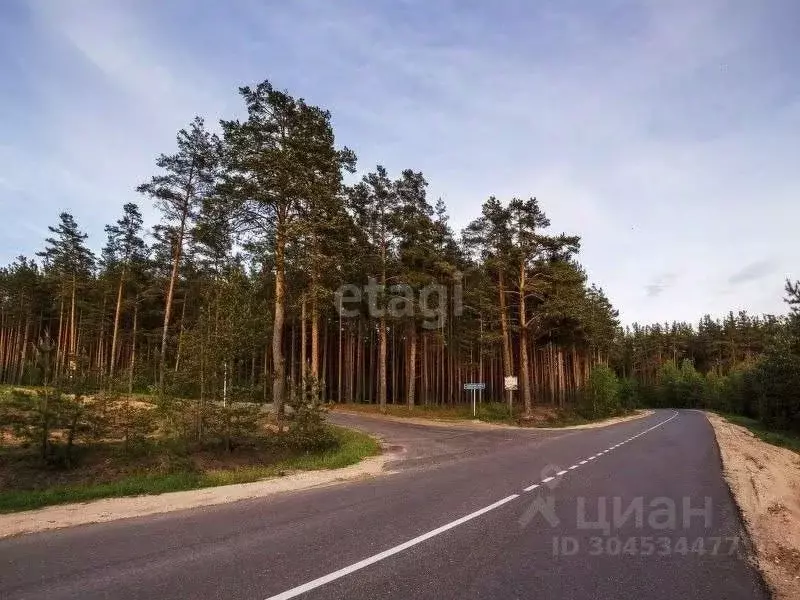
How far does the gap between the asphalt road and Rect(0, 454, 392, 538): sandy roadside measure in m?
0.61

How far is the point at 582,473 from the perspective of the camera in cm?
1366

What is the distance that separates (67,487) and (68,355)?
3387mm

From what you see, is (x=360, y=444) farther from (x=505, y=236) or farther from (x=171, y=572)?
(x=505, y=236)

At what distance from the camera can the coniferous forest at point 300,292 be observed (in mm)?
15195

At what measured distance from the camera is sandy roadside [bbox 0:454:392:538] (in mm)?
8151

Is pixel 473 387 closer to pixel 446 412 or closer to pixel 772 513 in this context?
pixel 446 412

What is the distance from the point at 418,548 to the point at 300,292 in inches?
1131

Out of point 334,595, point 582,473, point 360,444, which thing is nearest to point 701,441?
point 582,473

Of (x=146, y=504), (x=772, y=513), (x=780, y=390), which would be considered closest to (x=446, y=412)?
(x=780, y=390)

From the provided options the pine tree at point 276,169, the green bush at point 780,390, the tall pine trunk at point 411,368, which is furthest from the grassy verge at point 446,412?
the green bush at point 780,390

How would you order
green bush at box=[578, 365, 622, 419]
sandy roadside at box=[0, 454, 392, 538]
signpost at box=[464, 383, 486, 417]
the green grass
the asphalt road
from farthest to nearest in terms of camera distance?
1. green bush at box=[578, 365, 622, 419]
2. signpost at box=[464, 383, 486, 417]
3. the green grass
4. sandy roadside at box=[0, 454, 392, 538]
5. the asphalt road

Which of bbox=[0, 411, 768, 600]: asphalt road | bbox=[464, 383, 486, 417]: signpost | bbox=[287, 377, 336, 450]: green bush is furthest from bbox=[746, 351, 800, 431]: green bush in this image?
bbox=[287, 377, 336, 450]: green bush

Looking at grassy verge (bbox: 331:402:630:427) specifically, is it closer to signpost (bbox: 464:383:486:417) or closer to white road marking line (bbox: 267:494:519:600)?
signpost (bbox: 464:383:486:417)

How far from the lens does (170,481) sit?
1168cm
